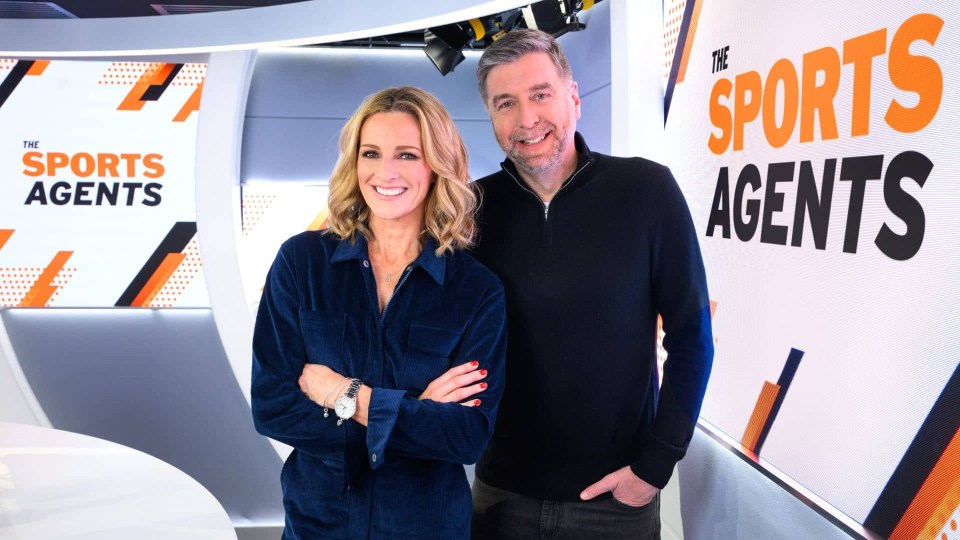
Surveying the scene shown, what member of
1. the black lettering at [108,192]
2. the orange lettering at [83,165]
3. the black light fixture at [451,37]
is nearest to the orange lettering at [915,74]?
the black light fixture at [451,37]

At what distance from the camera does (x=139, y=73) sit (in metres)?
4.09

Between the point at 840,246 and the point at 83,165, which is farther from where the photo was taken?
the point at 83,165

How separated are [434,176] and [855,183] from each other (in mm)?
941

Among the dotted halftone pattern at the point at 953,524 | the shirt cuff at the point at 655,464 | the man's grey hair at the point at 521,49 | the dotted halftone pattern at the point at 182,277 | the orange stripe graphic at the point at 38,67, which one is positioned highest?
the orange stripe graphic at the point at 38,67

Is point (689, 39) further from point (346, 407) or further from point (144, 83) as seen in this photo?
point (144, 83)

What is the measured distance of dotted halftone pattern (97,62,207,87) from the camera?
4086 millimetres

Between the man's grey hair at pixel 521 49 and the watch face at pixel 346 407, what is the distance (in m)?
0.90

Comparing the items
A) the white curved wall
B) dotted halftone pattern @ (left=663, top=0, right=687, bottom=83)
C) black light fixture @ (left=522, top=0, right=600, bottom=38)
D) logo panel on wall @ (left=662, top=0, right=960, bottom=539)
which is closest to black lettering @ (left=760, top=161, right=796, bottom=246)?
logo panel on wall @ (left=662, top=0, right=960, bottom=539)

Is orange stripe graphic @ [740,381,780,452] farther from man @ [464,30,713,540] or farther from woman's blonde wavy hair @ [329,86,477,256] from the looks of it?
woman's blonde wavy hair @ [329,86,477,256]

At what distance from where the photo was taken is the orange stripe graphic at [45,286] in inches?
162

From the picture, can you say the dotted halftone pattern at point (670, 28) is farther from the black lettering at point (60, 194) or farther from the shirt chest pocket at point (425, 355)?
the black lettering at point (60, 194)

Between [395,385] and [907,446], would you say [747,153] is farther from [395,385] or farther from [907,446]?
[395,385]

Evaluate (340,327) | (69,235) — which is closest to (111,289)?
(69,235)

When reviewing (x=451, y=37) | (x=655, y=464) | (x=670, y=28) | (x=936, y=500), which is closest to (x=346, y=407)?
(x=655, y=464)
